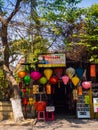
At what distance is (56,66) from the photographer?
12938mm

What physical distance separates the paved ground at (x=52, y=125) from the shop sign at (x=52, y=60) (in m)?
2.36

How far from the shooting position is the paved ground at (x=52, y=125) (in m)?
11.2

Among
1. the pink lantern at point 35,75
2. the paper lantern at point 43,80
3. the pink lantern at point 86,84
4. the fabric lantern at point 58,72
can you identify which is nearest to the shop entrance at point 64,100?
the pink lantern at point 86,84

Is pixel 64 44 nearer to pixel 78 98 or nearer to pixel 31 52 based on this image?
pixel 31 52

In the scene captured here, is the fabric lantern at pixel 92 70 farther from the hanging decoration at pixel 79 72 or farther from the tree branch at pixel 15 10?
the tree branch at pixel 15 10

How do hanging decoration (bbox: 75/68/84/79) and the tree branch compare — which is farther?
hanging decoration (bbox: 75/68/84/79)

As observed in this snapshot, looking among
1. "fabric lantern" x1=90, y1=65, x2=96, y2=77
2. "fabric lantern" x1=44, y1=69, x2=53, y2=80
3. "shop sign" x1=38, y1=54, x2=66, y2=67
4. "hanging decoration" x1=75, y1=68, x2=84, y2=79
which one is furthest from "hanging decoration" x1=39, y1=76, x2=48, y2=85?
"fabric lantern" x1=90, y1=65, x2=96, y2=77

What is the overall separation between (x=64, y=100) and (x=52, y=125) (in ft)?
16.6

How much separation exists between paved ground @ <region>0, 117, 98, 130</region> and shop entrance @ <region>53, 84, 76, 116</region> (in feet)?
7.13

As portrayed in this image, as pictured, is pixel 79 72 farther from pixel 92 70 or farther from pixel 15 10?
pixel 15 10

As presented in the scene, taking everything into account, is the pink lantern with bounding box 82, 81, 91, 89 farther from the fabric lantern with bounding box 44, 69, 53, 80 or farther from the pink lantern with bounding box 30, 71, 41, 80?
the pink lantern with bounding box 30, 71, 41, 80

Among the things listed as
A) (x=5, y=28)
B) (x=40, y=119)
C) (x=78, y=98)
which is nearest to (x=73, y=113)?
(x=78, y=98)

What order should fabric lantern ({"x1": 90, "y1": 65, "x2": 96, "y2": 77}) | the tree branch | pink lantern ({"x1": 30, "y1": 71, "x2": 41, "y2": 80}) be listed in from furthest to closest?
fabric lantern ({"x1": 90, "y1": 65, "x2": 96, "y2": 77}) < pink lantern ({"x1": 30, "y1": 71, "x2": 41, "y2": 80}) < the tree branch

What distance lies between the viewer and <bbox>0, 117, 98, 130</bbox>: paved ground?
1123 centimetres
